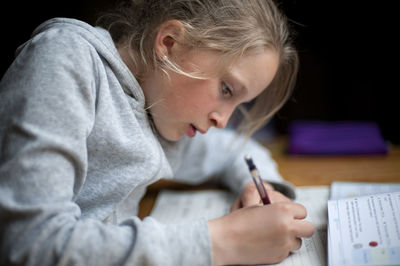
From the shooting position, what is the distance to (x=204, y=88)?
0.65m

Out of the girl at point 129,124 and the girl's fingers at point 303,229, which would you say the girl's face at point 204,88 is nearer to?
the girl at point 129,124

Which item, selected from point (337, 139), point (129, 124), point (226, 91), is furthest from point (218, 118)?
point (337, 139)

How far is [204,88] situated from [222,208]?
271 millimetres

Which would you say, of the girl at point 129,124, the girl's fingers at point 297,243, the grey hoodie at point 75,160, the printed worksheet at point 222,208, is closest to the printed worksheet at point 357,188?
the printed worksheet at point 222,208

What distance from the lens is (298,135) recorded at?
115cm

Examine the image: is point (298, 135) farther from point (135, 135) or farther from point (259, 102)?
point (135, 135)

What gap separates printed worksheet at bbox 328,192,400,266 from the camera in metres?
0.50

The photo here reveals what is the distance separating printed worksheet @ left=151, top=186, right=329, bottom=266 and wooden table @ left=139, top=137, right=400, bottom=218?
4 cm

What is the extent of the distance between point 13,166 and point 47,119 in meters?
0.07

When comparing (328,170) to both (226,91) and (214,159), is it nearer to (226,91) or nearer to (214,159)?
(214,159)

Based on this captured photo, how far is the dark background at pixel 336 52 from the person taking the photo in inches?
45.8

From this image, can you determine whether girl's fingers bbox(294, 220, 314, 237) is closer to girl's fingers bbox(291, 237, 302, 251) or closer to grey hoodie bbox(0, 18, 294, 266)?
girl's fingers bbox(291, 237, 302, 251)

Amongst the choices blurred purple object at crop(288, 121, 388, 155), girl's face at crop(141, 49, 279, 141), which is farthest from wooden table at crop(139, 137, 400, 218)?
girl's face at crop(141, 49, 279, 141)

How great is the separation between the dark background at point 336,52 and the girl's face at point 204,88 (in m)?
0.45
